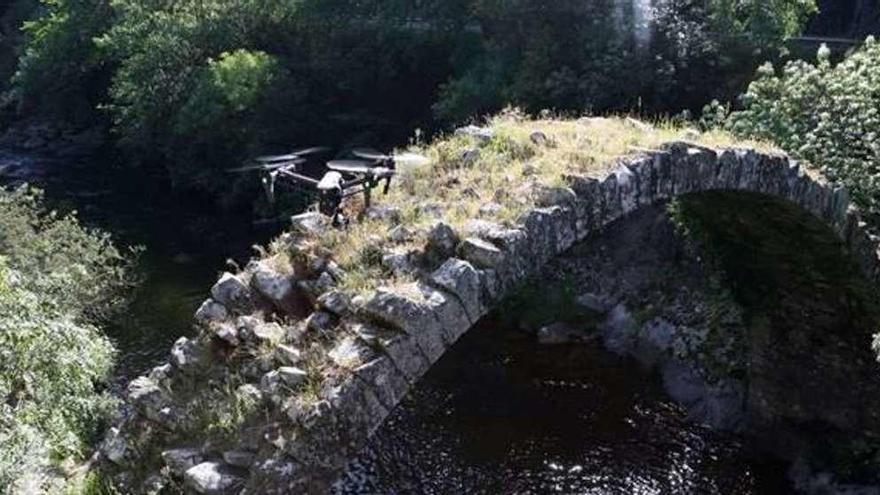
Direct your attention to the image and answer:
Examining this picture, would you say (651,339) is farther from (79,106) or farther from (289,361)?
(79,106)

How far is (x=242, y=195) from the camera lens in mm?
34250

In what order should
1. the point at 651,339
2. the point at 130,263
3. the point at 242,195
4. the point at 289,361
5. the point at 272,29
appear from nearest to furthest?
the point at 289,361 → the point at 651,339 → the point at 130,263 → the point at 242,195 → the point at 272,29

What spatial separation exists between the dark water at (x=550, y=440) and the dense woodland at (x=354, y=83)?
5373mm

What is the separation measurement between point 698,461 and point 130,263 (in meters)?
16.0

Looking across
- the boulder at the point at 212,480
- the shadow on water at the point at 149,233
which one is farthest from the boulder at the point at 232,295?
the shadow on water at the point at 149,233

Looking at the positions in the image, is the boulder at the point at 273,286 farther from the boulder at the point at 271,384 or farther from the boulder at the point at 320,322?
the boulder at the point at 271,384

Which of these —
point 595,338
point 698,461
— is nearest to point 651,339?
point 595,338

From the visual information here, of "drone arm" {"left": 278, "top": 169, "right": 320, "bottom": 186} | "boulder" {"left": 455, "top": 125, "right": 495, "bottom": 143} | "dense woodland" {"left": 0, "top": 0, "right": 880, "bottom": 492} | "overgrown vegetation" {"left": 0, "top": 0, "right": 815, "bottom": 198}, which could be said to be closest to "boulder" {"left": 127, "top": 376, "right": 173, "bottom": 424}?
"dense woodland" {"left": 0, "top": 0, "right": 880, "bottom": 492}

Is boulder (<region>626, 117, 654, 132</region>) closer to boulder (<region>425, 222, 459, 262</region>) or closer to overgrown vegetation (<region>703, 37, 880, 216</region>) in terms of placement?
boulder (<region>425, 222, 459, 262</region>)

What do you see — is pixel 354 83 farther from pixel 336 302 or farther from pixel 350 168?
pixel 336 302

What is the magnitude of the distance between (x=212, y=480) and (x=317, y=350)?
5.06ft

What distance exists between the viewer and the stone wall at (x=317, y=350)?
9336 mm

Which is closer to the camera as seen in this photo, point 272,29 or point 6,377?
point 6,377

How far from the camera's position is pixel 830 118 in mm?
19109
